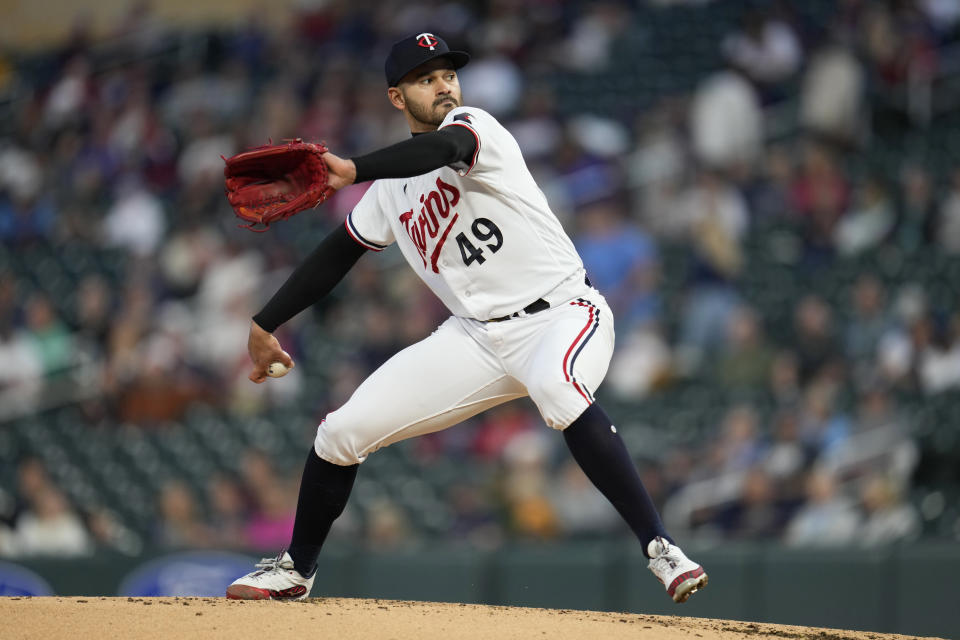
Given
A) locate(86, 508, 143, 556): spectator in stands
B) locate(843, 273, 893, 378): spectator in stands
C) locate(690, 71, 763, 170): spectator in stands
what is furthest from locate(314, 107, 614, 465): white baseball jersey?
locate(690, 71, 763, 170): spectator in stands

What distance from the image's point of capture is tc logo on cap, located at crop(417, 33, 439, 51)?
3.69 meters

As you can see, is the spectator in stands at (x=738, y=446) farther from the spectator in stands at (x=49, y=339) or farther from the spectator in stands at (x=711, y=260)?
the spectator in stands at (x=49, y=339)

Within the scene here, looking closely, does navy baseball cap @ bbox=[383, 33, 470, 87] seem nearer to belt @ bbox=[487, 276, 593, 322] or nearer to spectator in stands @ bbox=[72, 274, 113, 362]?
belt @ bbox=[487, 276, 593, 322]

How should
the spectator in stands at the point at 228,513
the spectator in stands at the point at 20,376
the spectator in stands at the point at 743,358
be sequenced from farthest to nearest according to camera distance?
the spectator in stands at the point at 20,376, the spectator in stands at the point at 743,358, the spectator in stands at the point at 228,513

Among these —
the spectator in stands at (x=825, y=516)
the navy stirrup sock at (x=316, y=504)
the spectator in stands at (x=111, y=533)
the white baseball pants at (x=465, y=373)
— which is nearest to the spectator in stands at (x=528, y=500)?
the spectator in stands at (x=825, y=516)

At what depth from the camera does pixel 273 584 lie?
396 centimetres

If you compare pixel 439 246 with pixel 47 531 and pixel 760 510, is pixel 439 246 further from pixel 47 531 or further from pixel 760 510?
pixel 47 531

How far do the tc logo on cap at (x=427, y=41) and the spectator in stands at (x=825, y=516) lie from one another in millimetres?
3755

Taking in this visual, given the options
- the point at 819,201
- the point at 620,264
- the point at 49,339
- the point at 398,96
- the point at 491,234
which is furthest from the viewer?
the point at 49,339

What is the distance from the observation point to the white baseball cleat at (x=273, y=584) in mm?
3945

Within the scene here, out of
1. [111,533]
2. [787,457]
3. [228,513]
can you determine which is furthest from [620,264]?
[111,533]

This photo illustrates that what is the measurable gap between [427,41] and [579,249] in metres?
4.63

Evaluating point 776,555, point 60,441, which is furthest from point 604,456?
point 60,441

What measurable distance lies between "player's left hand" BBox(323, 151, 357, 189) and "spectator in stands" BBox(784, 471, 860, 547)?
4.10 m
